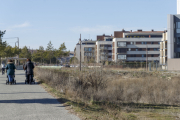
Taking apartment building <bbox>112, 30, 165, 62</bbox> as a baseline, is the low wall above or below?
below

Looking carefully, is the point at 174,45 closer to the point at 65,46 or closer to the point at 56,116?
the point at 65,46

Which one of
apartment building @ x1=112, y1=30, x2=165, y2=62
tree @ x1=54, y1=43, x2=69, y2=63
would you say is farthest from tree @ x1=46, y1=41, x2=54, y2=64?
apartment building @ x1=112, y1=30, x2=165, y2=62

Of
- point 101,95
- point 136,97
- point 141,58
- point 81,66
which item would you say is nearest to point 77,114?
point 101,95

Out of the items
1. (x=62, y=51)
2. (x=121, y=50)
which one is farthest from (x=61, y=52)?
(x=121, y=50)

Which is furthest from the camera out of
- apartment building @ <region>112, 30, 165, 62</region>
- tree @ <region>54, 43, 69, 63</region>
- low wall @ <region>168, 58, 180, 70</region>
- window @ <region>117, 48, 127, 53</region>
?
apartment building @ <region>112, 30, 165, 62</region>

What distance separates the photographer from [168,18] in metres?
56.5

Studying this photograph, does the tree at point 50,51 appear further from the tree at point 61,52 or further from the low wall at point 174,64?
the low wall at point 174,64

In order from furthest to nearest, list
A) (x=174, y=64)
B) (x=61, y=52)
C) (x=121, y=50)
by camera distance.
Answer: (x=121, y=50) < (x=61, y=52) < (x=174, y=64)

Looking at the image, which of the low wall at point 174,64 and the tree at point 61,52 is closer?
the low wall at point 174,64

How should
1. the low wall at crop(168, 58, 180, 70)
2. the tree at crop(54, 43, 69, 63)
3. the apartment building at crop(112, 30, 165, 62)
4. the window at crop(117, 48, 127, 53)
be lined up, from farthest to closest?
the apartment building at crop(112, 30, 165, 62)
the window at crop(117, 48, 127, 53)
the tree at crop(54, 43, 69, 63)
the low wall at crop(168, 58, 180, 70)

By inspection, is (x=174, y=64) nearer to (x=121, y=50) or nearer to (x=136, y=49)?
(x=121, y=50)

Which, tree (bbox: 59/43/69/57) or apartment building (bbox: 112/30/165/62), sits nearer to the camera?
tree (bbox: 59/43/69/57)


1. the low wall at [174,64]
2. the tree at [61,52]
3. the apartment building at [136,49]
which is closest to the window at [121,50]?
the apartment building at [136,49]

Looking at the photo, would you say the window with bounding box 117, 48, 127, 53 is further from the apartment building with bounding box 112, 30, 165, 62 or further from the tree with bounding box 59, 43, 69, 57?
the tree with bounding box 59, 43, 69, 57
